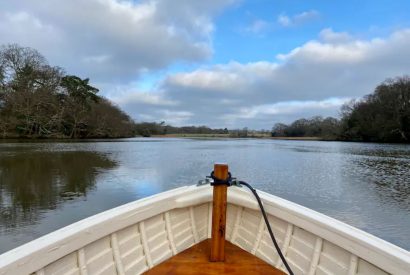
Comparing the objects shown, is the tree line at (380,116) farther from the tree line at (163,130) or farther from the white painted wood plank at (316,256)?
the white painted wood plank at (316,256)

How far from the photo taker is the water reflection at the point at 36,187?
23.5 ft

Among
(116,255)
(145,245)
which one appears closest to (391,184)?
(145,245)

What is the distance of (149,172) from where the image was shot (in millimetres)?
14359

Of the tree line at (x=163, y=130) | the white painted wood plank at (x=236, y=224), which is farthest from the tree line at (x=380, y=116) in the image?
the white painted wood plank at (x=236, y=224)

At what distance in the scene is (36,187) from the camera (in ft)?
34.0

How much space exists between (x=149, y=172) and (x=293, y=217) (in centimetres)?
1213

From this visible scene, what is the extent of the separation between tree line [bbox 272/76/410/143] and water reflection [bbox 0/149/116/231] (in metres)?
55.2

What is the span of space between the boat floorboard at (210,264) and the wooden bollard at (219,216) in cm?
8

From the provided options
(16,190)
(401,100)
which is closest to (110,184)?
(16,190)

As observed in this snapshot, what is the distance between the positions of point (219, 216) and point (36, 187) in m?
9.37

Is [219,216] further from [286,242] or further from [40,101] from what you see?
[40,101]

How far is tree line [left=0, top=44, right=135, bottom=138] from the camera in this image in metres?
45.4

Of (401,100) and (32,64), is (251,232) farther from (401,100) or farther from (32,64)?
(401,100)

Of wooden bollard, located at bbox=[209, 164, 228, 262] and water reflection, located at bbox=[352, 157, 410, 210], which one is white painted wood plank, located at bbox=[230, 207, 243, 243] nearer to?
wooden bollard, located at bbox=[209, 164, 228, 262]
